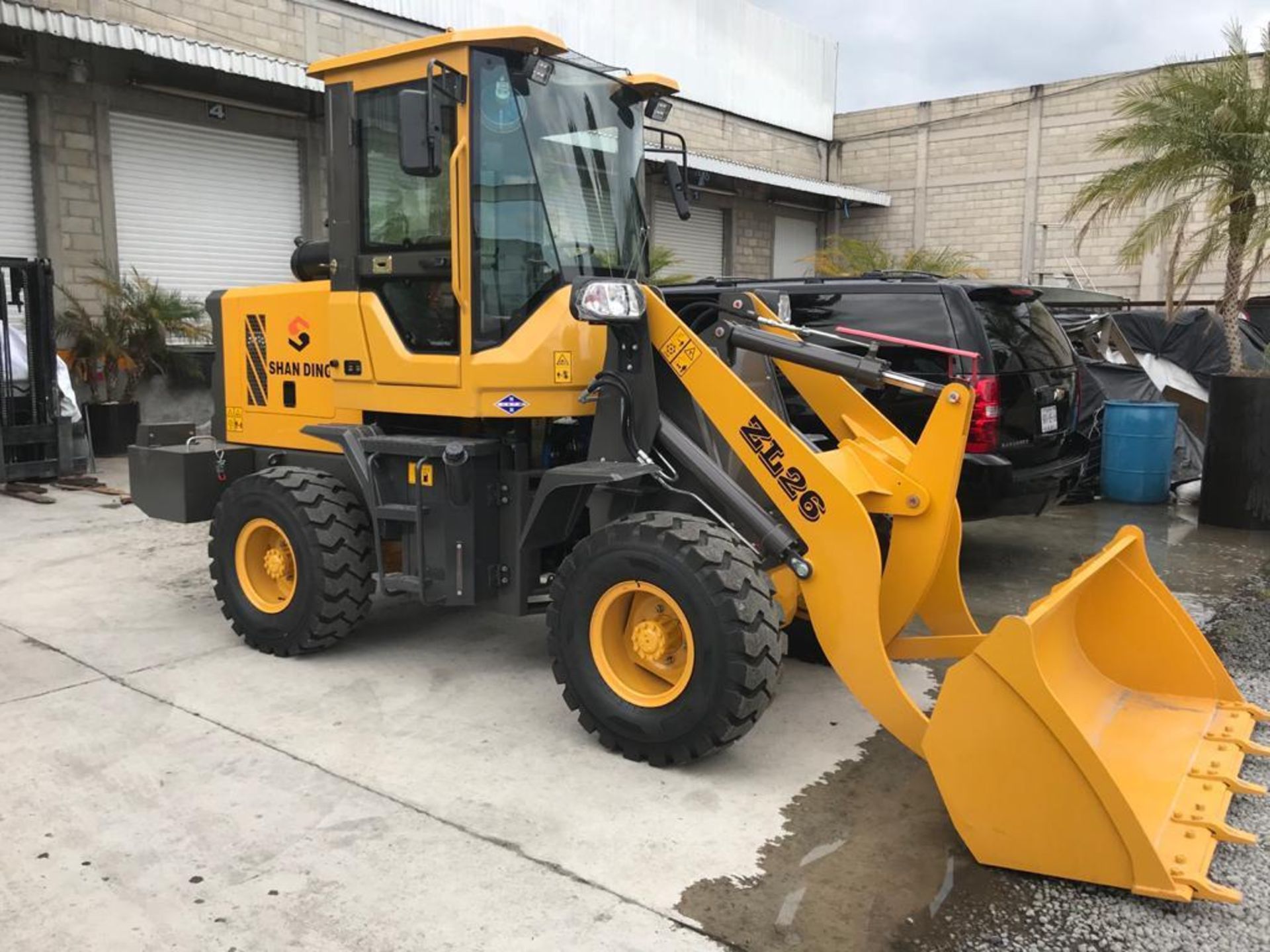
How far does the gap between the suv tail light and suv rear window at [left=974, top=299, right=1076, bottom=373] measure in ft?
0.53

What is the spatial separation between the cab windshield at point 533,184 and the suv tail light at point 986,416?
2450 mm

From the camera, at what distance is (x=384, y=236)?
4.93 m

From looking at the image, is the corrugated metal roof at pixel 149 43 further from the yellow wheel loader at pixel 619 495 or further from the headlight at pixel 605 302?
the headlight at pixel 605 302

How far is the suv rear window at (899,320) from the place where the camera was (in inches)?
244

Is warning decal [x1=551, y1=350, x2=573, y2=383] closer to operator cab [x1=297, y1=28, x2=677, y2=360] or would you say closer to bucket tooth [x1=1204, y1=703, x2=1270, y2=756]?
operator cab [x1=297, y1=28, x2=677, y2=360]

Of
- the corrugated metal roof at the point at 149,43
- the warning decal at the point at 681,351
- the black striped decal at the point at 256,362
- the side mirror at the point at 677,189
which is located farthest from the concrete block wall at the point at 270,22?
the warning decal at the point at 681,351

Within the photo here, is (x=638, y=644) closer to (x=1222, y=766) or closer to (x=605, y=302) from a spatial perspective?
(x=605, y=302)

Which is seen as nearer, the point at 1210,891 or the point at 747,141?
the point at 1210,891

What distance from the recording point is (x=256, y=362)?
19.1 ft

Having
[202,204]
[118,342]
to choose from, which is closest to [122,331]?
[118,342]

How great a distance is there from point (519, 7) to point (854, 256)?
7786 mm

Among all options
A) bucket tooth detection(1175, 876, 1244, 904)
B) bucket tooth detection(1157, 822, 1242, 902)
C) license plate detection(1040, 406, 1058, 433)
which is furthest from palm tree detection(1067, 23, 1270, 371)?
bucket tooth detection(1175, 876, 1244, 904)

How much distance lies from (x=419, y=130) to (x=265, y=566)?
2.44 m

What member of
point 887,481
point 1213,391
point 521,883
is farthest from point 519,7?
point 521,883
